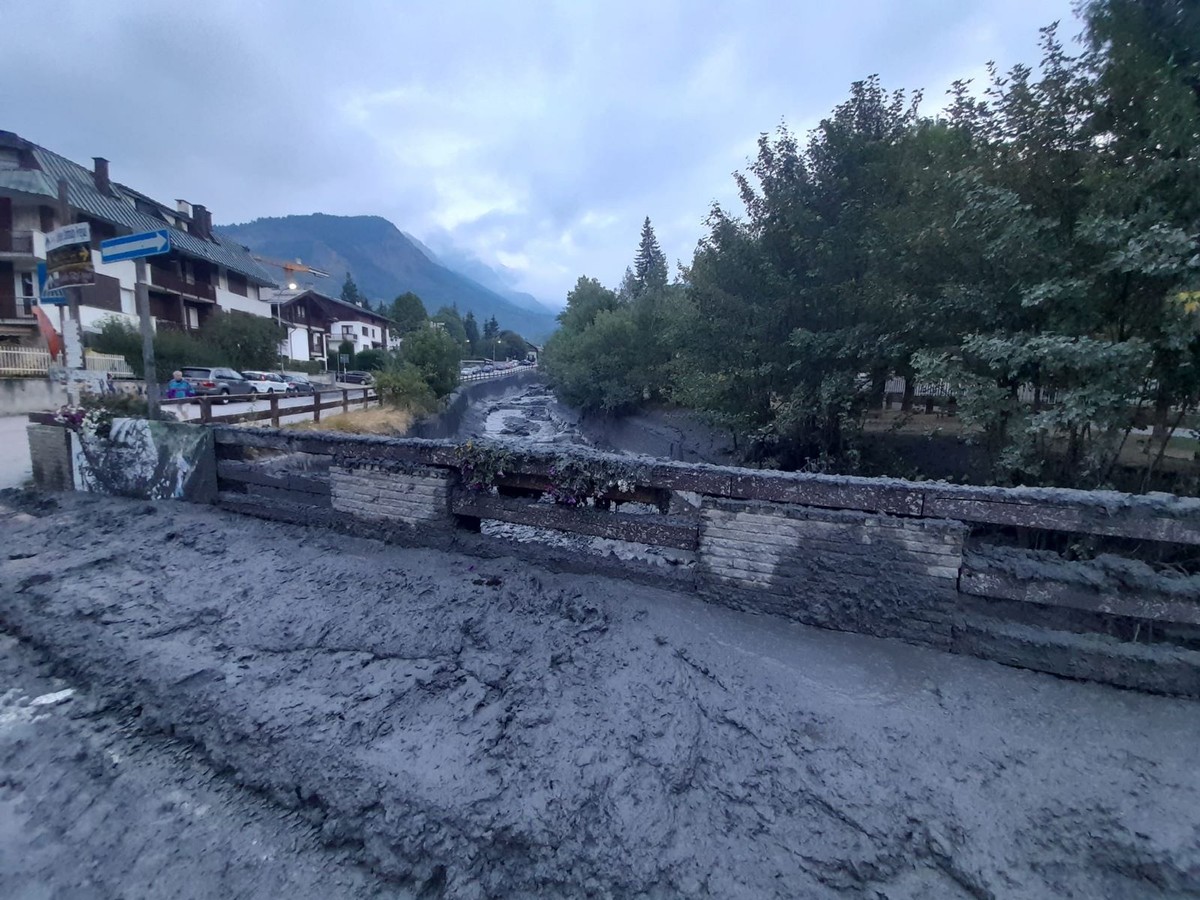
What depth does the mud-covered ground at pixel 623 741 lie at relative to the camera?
6.64 feet

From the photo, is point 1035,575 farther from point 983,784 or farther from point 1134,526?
point 983,784

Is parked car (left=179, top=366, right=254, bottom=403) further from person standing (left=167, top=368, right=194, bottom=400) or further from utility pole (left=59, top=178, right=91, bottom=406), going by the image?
utility pole (left=59, top=178, right=91, bottom=406)

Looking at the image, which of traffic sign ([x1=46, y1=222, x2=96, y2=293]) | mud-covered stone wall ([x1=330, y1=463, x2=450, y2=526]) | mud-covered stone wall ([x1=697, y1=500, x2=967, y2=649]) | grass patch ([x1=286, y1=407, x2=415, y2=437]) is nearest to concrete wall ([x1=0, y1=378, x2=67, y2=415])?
grass patch ([x1=286, y1=407, x2=415, y2=437])

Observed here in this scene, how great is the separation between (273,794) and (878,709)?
2739mm

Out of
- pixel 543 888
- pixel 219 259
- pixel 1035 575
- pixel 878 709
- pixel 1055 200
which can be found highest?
pixel 219 259

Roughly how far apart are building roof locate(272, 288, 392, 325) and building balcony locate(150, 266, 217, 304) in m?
8.55

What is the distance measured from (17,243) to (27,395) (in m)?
12.9

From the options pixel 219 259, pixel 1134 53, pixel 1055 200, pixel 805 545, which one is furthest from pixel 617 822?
pixel 219 259

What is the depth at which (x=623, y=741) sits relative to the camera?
246 cm

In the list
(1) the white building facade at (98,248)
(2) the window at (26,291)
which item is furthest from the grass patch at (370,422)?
(2) the window at (26,291)

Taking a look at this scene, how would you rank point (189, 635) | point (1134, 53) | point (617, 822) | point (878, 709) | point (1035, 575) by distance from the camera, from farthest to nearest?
point (1134, 53), point (189, 635), point (1035, 575), point (878, 709), point (617, 822)

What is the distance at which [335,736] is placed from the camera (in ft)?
8.03

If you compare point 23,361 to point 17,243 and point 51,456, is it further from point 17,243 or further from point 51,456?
point 51,456

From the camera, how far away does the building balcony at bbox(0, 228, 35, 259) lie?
75.6 feet
